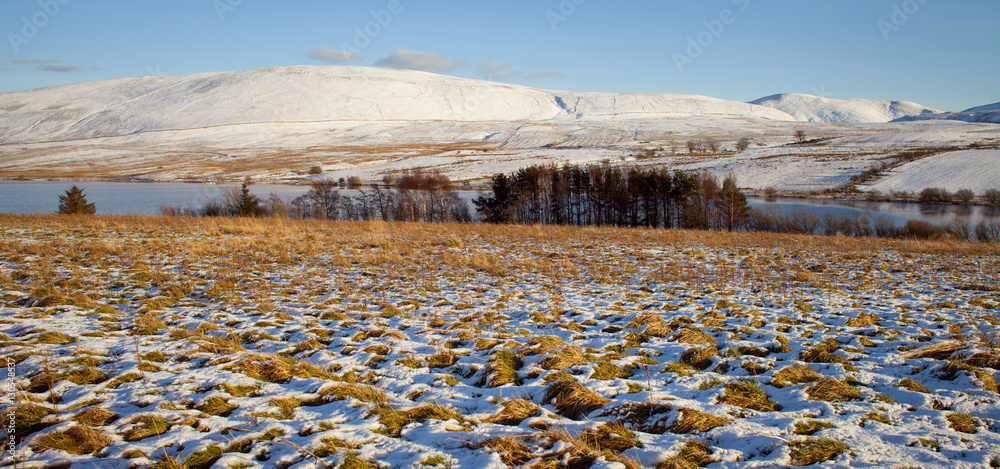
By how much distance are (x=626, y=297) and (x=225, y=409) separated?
24.1ft

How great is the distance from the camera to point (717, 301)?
9055 millimetres

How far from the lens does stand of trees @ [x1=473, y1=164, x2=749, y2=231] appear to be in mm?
45156

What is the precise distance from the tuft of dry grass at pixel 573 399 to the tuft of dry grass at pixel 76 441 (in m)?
4.01

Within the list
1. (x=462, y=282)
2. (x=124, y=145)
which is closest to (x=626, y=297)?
(x=462, y=282)

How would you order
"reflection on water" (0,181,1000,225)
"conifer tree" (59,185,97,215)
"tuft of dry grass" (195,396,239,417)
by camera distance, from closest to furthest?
"tuft of dry grass" (195,396,239,417)
"conifer tree" (59,185,97,215)
"reflection on water" (0,181,1000,225)

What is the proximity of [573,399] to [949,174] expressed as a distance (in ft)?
290

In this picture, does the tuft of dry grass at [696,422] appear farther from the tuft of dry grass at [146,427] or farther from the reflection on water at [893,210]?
the reflection on water at [893,210]

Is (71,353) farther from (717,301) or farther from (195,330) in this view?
(717,301)

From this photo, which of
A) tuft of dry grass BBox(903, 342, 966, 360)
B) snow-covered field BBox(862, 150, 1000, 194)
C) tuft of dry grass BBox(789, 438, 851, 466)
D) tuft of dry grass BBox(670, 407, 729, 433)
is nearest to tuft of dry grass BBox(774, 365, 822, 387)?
tuft of dry grass BBox(789, 438, 851, 466)

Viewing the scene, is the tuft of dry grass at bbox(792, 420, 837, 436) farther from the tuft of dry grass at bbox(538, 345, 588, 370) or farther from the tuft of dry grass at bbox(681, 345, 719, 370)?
the tuft of dry grass at bbox(538, 345, 588, 370)

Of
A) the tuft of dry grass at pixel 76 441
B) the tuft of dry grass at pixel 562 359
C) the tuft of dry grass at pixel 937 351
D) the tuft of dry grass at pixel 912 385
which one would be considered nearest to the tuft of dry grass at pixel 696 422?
the tuft of dry grass at pixel 562 359

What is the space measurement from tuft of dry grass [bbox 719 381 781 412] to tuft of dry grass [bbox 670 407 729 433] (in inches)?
19.0

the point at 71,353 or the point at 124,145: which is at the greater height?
the point at 124,145
